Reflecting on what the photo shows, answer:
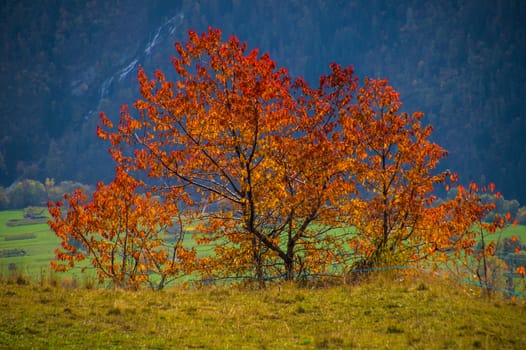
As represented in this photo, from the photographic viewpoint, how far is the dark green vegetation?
984cm

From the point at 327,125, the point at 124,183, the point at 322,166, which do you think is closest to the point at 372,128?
the point at 327,125

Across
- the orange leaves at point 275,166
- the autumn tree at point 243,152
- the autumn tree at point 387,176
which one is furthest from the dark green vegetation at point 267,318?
the autumn tree at point 387,176

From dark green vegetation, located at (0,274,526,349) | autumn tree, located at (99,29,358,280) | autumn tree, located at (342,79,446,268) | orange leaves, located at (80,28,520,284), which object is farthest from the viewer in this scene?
autumn tree, located at (342,79,446,268)

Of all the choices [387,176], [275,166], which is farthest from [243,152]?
[387,176]

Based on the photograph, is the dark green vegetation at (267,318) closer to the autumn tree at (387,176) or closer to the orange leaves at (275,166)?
the orange leaves at (275,166)

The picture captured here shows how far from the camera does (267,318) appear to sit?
12.0 metres

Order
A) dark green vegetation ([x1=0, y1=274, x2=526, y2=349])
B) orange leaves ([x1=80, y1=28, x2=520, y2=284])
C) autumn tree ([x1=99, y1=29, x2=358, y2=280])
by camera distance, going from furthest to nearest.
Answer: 1. orange leaves ([x1=80, y1=28, x2=520, y2=284])
2. autumn tree ([x1=99, y1=29, x2=358, y2=280])
3. dark green vegetation ([x1=0, y1=274, x2=526, y2=349])

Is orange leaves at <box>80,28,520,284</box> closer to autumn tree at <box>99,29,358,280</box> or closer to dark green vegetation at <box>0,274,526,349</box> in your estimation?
autumn tree at <box>99,29,358,280</box>

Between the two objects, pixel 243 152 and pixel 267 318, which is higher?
pixel 243 152

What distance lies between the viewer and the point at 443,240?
20594 mm

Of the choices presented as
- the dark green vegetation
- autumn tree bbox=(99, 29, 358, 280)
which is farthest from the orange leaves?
the dark green vegetation

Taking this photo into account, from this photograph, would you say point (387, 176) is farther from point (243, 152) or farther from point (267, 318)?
point (267, 318)

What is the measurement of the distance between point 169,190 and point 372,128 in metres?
8.58

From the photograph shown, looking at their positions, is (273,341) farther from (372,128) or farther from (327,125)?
(372,128)
